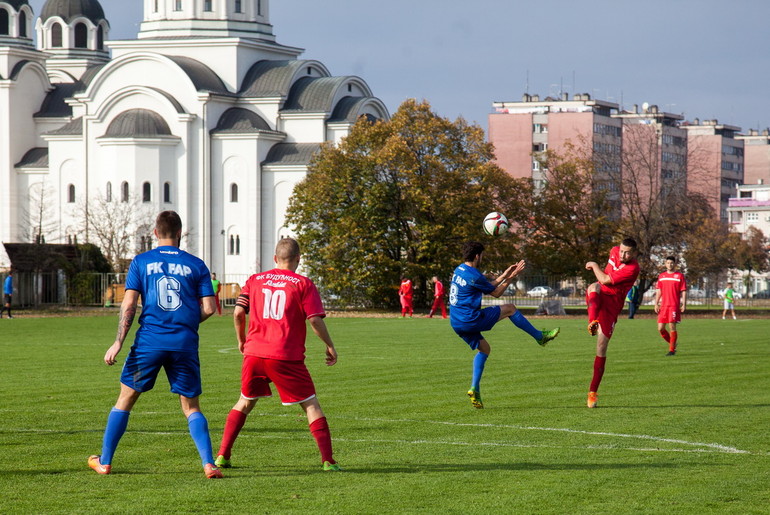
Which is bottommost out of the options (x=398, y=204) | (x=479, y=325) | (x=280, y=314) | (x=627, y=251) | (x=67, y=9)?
(x=479, y=325)

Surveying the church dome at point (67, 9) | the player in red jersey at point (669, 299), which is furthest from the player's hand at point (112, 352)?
the church dome at point (67, 9)

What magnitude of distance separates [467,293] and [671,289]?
10994mm

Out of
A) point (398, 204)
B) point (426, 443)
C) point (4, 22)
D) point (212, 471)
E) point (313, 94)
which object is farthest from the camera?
point (4, 22)

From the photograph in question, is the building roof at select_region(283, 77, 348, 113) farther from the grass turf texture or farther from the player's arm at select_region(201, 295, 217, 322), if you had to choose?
the player's arm at select_region(201, 295, 217, 322)

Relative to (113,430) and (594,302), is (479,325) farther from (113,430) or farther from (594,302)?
(113,430)

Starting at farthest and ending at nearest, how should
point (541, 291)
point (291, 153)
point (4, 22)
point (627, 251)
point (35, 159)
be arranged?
point (4, 22), point (35, 159), point (291, 153), point (541, 291), point (627, 251)

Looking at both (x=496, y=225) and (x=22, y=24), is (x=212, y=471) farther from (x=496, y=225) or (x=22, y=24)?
(x=22, y=24)

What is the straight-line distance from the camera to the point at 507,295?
200 ft

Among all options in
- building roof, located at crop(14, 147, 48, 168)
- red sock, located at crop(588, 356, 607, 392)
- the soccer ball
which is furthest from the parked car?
red sock, located at crop(588, 356, 607, 392)

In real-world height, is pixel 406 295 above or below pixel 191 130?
below

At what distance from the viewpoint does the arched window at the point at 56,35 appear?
292 feet

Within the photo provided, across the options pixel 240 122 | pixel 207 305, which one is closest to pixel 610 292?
Answer: pixel 207 305

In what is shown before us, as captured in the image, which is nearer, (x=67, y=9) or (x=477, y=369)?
(x=477, y=369)

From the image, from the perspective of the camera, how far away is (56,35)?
8931cm
